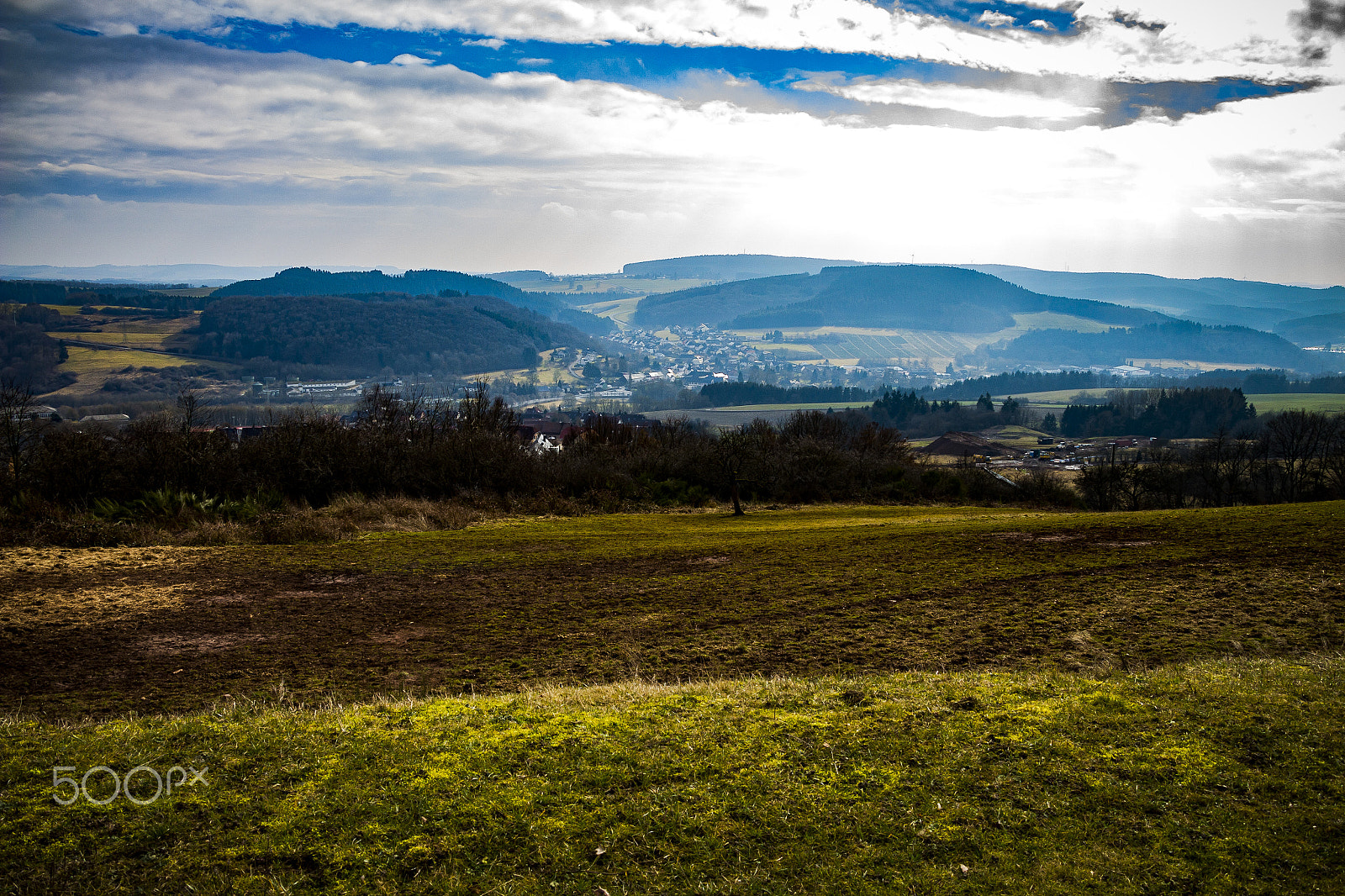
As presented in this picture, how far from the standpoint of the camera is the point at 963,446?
108 meters

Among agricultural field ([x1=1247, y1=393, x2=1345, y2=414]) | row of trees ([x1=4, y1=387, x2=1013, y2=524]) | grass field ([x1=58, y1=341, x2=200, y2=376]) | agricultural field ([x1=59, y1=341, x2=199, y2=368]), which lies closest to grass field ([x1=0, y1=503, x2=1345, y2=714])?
row of trees ([x1=4, y1=387, x2=1013, y2=524])

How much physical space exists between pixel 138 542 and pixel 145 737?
49.0ft

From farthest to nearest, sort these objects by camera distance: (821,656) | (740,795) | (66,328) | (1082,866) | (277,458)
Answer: (66,328) < (277,458) < (821,656) < (740,795) < (1082,866)

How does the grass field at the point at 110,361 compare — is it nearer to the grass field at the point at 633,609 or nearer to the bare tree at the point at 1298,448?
the grass field at the point at 633,609

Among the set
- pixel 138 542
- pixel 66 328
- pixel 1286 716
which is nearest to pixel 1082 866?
pixel 1286 716

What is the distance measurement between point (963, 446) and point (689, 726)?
109419mm

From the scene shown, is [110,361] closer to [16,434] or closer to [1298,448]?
[16,434]

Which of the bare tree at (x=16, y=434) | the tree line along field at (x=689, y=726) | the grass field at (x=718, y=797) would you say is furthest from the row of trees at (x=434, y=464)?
the grass field at (x=718, y=797)

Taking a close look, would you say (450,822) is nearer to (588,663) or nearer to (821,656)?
(588,663)

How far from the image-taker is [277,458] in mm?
29719

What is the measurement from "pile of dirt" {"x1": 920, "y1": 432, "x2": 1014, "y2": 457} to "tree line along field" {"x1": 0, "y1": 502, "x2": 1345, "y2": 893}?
309 ft

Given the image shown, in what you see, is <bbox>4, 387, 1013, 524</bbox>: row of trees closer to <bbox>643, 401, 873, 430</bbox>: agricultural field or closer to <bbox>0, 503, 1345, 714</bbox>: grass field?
<bbox>0, 503, 1345, 714</bbox>: grass field

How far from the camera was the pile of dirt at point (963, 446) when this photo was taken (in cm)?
10719

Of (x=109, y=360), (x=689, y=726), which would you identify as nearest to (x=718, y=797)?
(x=689, y=726)
